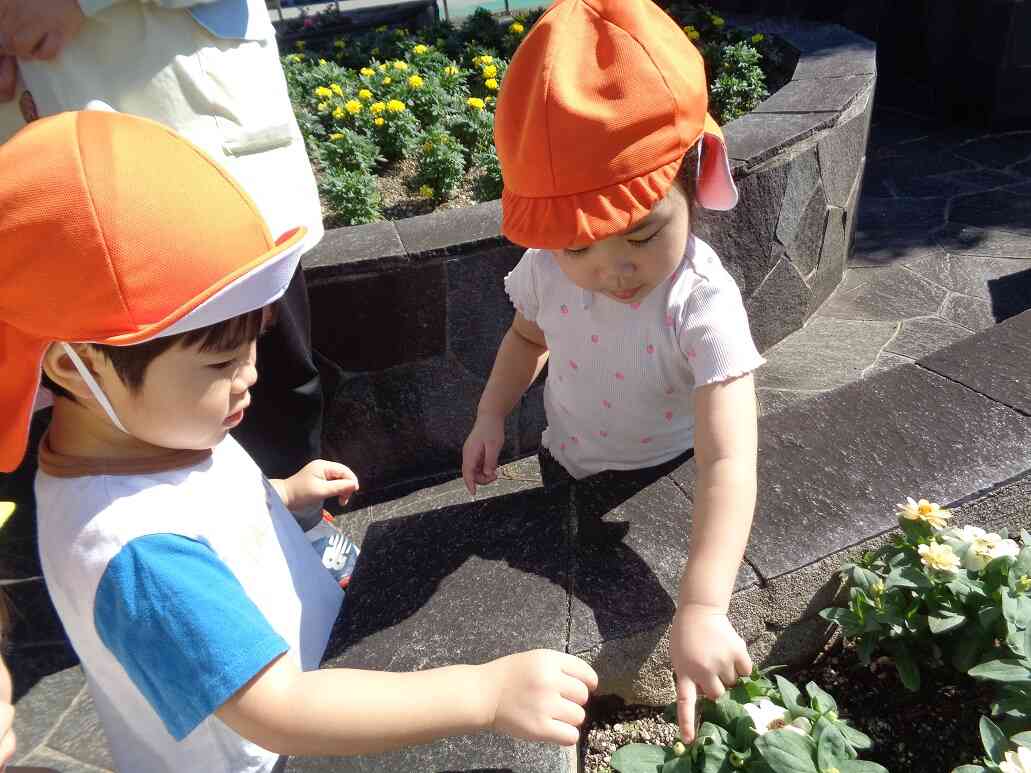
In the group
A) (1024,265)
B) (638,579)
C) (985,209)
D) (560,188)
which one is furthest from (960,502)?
(985,209)

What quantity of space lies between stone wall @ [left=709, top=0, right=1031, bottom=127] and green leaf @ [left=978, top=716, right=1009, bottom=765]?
6020 millimetres

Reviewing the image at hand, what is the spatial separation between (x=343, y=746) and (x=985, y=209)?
507 cm

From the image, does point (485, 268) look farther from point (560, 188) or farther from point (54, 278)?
point (54, 278)

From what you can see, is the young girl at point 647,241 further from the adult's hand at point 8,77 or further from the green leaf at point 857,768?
the adult's hand at point 8,77

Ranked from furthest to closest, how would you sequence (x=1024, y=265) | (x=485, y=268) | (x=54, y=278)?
1. (x=1024, y=265)
2. (x=485, y=268)
3. (x=54, y=278)

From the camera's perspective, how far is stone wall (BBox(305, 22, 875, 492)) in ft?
9.08

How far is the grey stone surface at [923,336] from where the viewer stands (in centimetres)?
365

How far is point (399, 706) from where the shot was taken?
110 cm

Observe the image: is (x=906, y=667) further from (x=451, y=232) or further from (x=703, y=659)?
(x=451, y=232)

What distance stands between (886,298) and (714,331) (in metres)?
3.07

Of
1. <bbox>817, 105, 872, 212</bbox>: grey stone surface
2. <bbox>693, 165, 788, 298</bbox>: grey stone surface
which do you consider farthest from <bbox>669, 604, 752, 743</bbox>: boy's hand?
<bbox>817, 105, 872, 212</bbox>: grey stone surface

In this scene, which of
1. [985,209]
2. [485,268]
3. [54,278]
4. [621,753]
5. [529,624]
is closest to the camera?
[54,278]

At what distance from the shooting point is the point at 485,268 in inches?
110

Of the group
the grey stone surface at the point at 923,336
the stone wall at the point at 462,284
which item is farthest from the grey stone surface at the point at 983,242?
the stone wall at the point at 462,284
